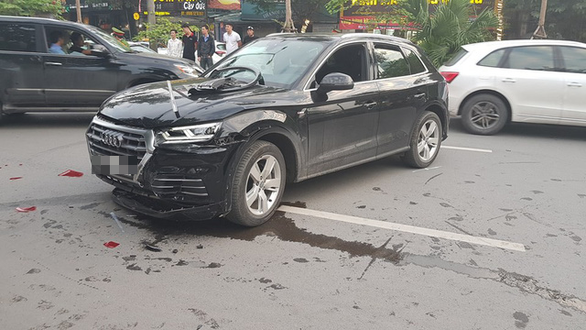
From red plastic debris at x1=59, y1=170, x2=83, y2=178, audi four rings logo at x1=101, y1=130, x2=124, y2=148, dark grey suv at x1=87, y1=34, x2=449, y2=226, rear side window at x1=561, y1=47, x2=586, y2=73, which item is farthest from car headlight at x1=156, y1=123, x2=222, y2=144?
rear side window at x1=561, y1=47, x2=586, y2=73

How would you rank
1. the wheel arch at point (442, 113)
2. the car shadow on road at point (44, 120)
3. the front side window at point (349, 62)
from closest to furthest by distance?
the front side window at point (349, 62) → the wheel arch at point (442, 113) → the car shadow on road at point (44, 120)

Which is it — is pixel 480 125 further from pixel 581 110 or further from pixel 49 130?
pixel 49 130

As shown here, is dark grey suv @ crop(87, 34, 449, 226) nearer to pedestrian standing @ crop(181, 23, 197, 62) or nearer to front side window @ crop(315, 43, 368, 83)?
front side window @ crop(315, 43, 368, 83)

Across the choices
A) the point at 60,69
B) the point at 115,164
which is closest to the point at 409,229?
the point at 115,164

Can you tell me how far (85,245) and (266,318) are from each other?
1758 millimetres

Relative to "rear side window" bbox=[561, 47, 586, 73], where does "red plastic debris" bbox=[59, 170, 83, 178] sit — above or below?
below

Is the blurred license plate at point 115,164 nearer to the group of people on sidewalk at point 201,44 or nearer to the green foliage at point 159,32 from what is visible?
the group of people on sidewalk at point 201,44

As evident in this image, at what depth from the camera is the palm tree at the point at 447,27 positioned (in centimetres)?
1175

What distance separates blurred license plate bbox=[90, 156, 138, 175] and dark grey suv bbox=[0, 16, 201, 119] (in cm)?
454

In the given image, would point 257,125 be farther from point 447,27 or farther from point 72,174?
point 447,27

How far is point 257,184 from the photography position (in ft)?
14.1

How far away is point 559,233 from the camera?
448 cm

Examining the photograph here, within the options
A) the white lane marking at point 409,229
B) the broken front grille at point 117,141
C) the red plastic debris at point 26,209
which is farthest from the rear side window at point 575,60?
the red plastic debris at point 26,209

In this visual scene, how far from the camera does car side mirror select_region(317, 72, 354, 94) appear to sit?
4645mm
